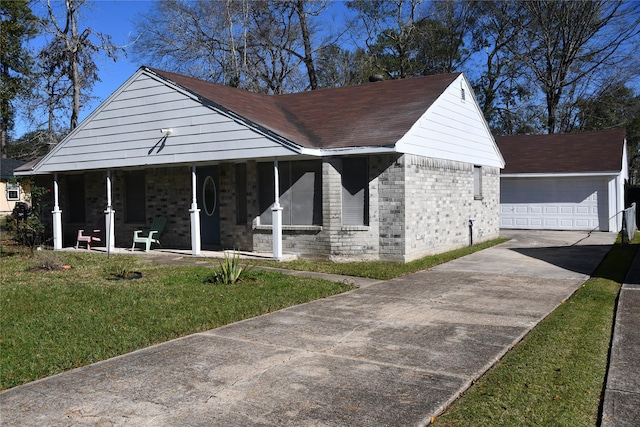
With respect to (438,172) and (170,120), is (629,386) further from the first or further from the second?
(170,120)

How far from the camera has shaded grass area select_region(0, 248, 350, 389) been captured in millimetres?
5945

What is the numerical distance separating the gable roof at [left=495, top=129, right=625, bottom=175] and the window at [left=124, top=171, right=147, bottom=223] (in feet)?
49.8

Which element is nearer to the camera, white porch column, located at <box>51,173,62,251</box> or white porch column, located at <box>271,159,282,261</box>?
white porch column, located at <box>271,159,282,261</box>

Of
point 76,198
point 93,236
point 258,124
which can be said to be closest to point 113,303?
point 258,124

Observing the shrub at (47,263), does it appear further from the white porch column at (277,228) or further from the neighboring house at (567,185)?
the neighboring house at (567,185)

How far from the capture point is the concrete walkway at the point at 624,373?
417 cm

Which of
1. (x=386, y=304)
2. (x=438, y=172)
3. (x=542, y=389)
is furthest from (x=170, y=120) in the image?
(x=542, y=389)

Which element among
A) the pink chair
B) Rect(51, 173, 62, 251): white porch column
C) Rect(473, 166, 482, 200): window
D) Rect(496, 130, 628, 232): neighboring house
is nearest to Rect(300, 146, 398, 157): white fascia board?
Rect(473, 166, 482, 200): window

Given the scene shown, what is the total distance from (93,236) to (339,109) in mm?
8470

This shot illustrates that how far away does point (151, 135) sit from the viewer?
15.2 metres

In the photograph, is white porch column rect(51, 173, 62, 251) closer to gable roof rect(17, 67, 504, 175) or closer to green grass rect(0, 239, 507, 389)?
gable roof rect(17, 67, 504, 175)

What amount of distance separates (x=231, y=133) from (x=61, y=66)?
22.3m

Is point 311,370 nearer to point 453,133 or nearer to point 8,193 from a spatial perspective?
point 453,133

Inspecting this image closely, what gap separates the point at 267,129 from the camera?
13.1 metres
